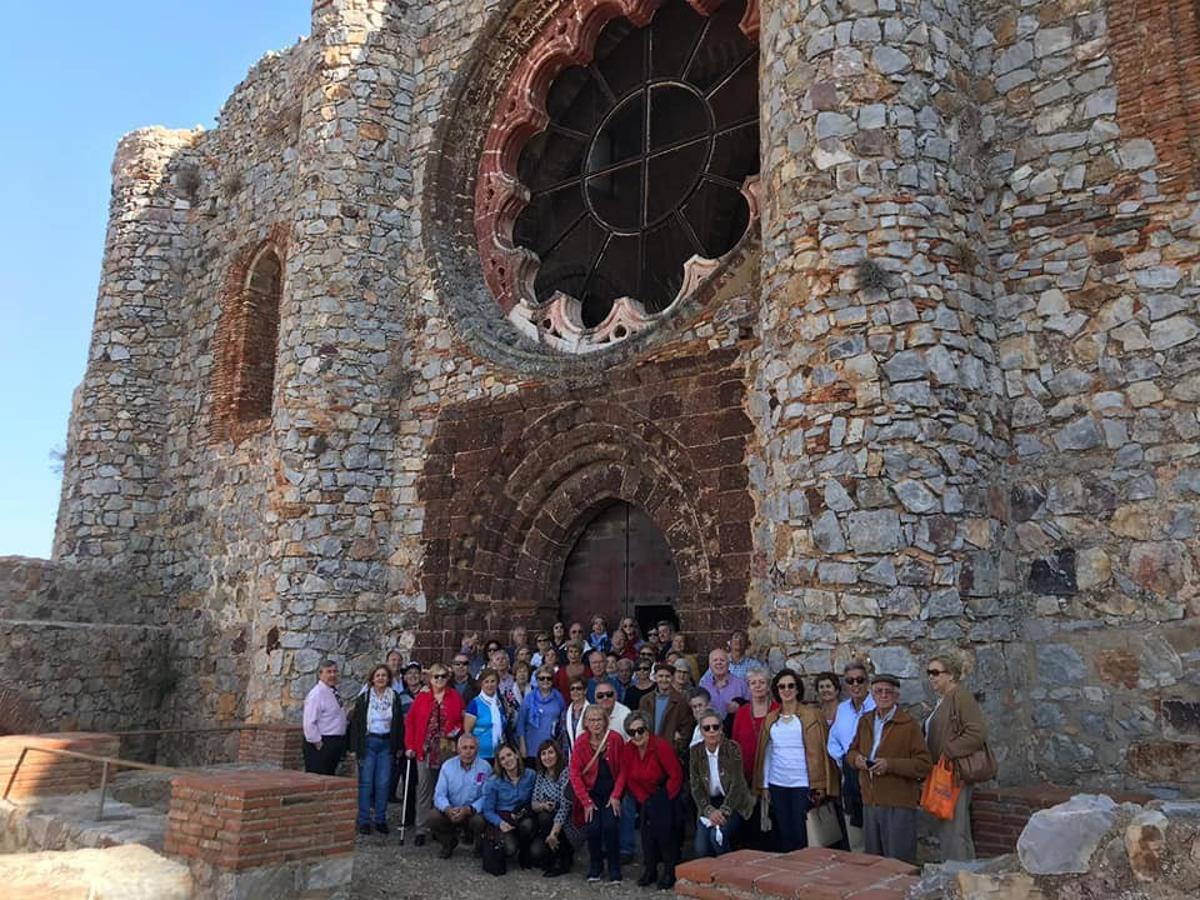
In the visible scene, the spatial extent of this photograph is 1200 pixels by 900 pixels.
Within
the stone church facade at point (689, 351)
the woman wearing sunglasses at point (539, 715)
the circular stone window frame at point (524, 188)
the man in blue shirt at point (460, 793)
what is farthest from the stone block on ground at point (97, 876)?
the circular stone window frame at point (524, 188)

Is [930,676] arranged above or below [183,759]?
above

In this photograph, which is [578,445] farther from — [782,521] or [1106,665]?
[1106,665]

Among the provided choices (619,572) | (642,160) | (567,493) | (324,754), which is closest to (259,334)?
(642,160)

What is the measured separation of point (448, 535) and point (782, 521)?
14.2ft

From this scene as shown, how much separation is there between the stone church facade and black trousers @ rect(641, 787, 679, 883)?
1277 millimetres

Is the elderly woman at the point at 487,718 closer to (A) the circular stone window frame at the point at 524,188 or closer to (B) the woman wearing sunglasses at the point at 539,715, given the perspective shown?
(B) the woman wearing sunglasses at the point at 539,715

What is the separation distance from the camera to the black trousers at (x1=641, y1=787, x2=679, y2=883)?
6.24 meters

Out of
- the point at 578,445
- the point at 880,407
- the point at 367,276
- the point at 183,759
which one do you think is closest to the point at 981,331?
the point at 880,407

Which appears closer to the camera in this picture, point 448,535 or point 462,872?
point 462,872

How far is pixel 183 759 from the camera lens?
12.6 m

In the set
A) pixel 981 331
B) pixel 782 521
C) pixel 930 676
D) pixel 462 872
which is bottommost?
pixel 462 872

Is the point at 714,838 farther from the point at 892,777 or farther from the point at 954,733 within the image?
the point at 954,733

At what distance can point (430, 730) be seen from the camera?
7.68 m

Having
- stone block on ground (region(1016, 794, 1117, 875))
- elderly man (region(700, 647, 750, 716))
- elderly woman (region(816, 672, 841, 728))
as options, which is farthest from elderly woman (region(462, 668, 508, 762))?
stone block on ground (region(1016, 794, 1117, 875))
